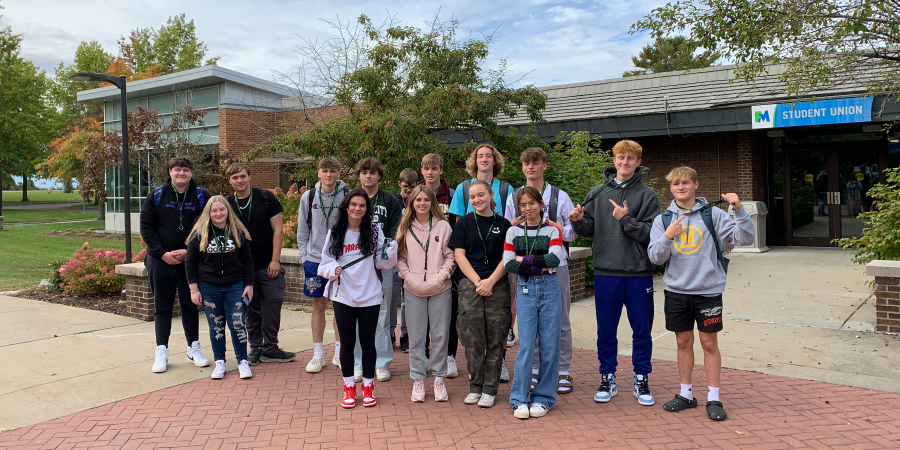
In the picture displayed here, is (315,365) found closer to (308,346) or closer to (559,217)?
(308,346)

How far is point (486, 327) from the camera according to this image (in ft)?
15.2

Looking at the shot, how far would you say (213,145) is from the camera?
23.8 meters

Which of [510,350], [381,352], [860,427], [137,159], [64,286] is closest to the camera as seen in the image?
[860,427]

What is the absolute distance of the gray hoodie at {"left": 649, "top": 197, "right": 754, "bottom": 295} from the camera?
4277 millimetres

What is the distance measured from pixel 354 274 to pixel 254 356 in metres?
1.82

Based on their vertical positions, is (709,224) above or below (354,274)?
above

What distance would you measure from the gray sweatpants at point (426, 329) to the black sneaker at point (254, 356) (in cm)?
186

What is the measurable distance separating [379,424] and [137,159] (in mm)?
21767

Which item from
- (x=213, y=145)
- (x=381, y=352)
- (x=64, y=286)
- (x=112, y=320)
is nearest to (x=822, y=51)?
(x=381, y=352)

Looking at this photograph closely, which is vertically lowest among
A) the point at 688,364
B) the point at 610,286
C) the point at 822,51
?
the point at 688,364

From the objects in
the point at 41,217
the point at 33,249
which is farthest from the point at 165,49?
the point at 33,249

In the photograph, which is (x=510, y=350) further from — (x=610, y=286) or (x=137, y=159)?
(x=137, y=159)

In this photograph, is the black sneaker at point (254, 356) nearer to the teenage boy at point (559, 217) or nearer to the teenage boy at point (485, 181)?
the teenage boy at point (485, 181)

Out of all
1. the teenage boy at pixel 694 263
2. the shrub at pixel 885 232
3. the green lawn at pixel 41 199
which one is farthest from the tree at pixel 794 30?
the green lawn at pixel 41 199
